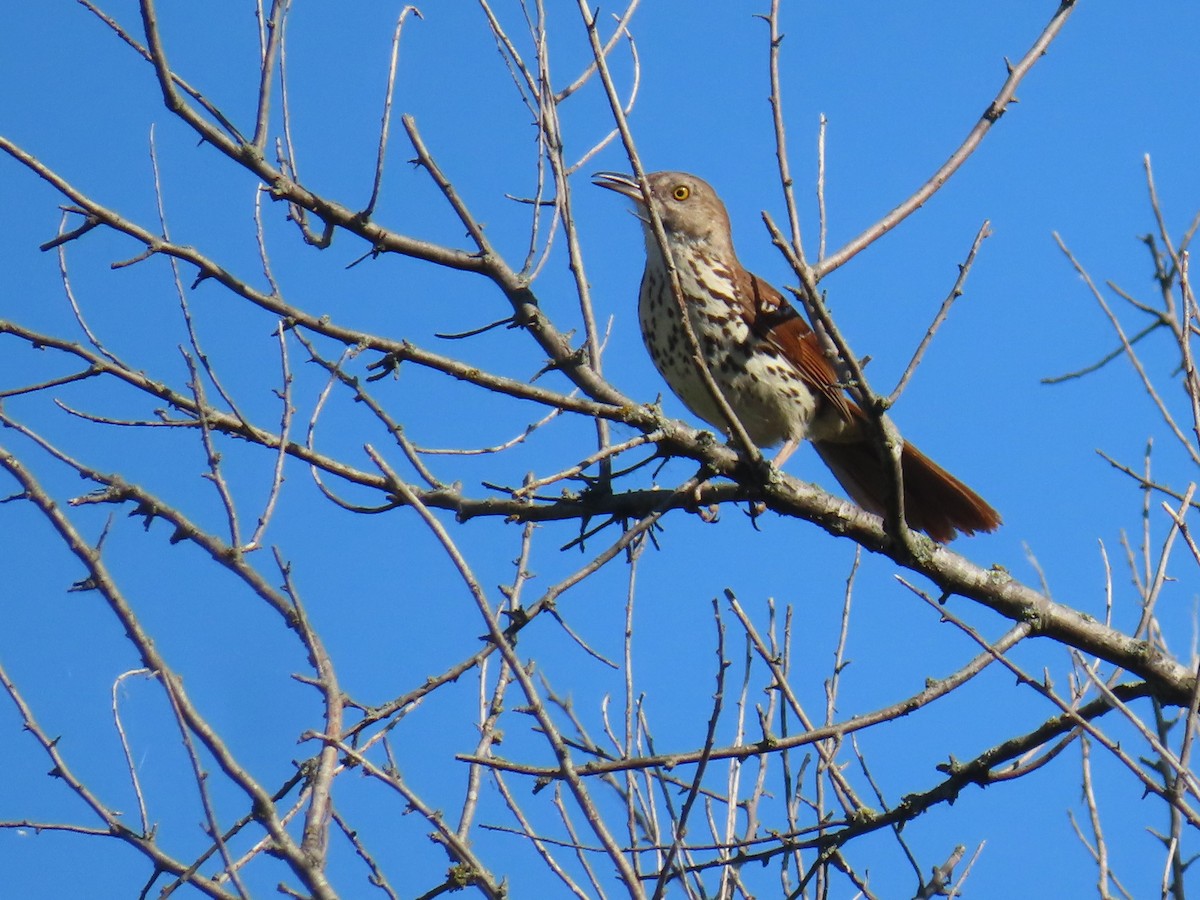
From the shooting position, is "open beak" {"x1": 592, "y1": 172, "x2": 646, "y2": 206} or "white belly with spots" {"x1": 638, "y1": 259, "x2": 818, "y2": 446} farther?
"open beak" {"x1": 592, "y1": 172, "x2": 646, "y2": 206}

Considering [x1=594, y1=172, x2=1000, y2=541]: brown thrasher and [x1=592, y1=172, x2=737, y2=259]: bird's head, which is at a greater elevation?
[x1=592, y1=172, x2=737, y2=259]: bird's head

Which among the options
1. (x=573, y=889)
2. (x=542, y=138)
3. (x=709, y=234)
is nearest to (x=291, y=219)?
(x=542, y=138)

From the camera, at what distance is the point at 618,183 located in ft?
17.0

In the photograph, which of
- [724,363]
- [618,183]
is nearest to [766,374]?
[724,363]

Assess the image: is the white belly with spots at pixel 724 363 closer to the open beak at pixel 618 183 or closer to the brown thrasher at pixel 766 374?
the brown thrasher at pixel 766 374

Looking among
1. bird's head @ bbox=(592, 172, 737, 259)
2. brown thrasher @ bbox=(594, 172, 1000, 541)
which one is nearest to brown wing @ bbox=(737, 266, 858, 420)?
brown thrasher @ bbox=(594, 172, 1000, 541)

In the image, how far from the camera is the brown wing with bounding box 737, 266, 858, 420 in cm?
473

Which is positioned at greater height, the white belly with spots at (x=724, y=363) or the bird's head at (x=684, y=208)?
the bird's head at (x=684, y=208)

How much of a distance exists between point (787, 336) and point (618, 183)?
0.91 metres

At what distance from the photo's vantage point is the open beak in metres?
5.17

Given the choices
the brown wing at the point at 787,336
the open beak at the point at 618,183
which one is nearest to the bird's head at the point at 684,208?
the open beak at the point at 618,183

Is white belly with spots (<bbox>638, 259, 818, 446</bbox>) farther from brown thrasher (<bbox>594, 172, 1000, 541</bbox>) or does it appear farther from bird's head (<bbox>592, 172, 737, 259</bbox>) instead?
bird's head (<bbox>592, 172, 737, 259</bbox>)

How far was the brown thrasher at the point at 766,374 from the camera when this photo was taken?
183 inches

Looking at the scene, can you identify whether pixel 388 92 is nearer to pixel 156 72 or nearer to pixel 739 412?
pixel 156 72
